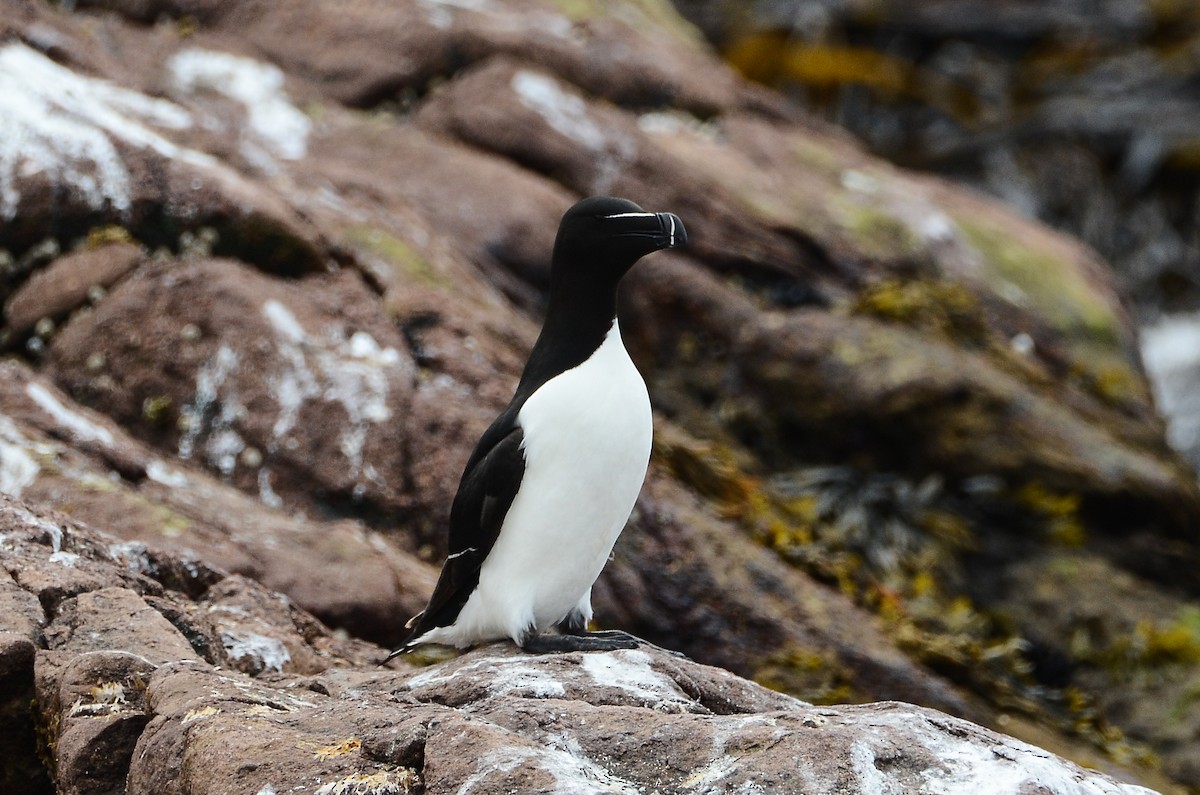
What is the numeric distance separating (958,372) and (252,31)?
5748mm

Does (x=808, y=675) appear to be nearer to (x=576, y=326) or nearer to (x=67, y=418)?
(x=576, y=326)

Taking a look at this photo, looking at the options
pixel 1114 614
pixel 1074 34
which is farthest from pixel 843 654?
pixel 1074 34

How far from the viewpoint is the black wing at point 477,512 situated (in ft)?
16.0

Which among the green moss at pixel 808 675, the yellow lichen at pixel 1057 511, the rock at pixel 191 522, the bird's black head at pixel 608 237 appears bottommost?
the green moss at pixel 808 675

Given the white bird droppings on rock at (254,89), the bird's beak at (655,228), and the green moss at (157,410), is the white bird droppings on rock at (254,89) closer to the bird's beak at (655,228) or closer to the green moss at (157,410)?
the green moss at (157,410)

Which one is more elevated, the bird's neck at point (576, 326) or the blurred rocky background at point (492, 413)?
the bird's neck at point (576, 326)

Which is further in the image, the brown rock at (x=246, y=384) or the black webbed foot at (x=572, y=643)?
the brown rock at (x=246, y=384)

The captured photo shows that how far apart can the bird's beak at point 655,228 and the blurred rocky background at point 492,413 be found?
1.42 m

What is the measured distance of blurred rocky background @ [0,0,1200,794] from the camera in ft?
13.5

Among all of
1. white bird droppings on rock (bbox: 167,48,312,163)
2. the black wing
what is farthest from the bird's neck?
white bird droppings on rock (bbox: 167,48,312,163)

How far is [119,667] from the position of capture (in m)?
3.97

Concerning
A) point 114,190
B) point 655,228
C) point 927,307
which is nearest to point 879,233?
point 927,307

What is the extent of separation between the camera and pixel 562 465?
481cm

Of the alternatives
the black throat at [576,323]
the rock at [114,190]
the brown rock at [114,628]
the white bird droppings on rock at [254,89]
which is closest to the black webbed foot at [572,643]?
the black throat at [576,323]
